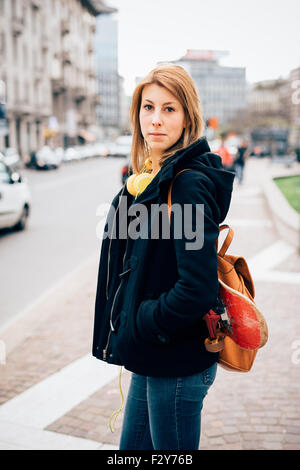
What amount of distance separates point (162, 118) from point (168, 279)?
23.1 inches

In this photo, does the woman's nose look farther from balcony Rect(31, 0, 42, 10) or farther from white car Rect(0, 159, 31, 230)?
balcony Rect(31, 0, 42, 10)

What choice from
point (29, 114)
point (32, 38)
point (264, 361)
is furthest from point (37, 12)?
point (264, 361)

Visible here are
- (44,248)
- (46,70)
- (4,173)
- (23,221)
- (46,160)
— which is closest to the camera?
(44,248)

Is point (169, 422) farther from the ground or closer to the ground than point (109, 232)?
closer to the ground

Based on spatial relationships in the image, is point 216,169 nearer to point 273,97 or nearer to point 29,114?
point 29,114

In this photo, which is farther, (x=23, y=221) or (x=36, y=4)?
(x=36, y=4)

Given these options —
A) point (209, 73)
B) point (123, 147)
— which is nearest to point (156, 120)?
point (209, 73)

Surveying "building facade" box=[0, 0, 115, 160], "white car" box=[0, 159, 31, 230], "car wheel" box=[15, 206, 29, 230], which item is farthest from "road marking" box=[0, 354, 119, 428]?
"building facade" box=[0, 0, 115, 160]

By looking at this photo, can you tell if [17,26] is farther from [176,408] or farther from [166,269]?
[176,408]

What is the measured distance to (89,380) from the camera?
3928 millimetres

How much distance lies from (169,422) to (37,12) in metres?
54.8

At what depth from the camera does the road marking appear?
3.37 metres

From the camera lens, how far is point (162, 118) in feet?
6.21
